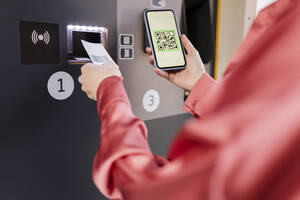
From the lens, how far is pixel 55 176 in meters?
0.84

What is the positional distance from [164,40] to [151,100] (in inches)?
11.2

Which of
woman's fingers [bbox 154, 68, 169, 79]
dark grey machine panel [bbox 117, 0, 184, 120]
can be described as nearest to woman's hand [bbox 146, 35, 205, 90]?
woman's fingers [bbox 154, 68, 169, 79]

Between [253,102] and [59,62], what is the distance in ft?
2.18

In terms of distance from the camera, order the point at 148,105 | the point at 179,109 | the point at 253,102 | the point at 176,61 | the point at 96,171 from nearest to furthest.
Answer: the point at 253,102, the point at 96,171, the point at 176,61, the point at 148,105, the point at 179,109

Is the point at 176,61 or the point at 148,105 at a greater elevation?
the point at 176,61

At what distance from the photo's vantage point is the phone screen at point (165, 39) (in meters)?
0.87

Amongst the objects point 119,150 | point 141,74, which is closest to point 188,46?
point 141,74

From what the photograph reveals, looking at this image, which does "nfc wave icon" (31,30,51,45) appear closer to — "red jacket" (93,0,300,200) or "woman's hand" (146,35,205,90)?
"woman's hand" (146,35,205,90)

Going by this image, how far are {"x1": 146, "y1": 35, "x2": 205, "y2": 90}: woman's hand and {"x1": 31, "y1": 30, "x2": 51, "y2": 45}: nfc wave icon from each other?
1.02ft

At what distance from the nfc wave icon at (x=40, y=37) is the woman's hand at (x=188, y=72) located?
12.3 inches

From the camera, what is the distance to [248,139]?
256 millimetres

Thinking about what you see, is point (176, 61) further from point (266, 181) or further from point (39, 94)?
point (266, 181)

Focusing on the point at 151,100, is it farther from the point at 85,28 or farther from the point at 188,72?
the point at 85,28

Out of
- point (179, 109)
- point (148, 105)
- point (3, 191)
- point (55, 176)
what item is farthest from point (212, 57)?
point (3, 191)
